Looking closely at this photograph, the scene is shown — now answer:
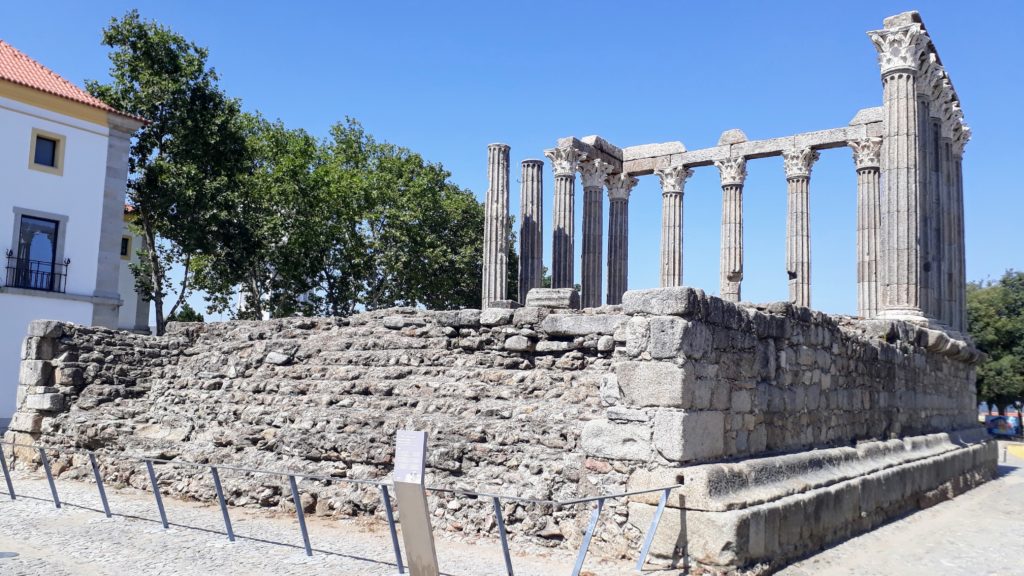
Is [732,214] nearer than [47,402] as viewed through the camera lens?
No

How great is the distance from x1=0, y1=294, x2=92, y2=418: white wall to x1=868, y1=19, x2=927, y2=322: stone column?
737 inches

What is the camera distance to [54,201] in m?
22.2

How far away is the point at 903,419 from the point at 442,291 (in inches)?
878

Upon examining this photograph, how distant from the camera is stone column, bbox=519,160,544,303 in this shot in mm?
22281

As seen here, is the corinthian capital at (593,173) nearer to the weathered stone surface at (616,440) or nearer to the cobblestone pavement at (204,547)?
the cobblestone pavement at (204,547)

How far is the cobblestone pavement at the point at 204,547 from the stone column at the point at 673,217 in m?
16.7

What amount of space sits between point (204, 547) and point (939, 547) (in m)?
7.47

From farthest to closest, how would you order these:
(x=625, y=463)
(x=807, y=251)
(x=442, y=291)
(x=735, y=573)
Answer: (x=442, y=291), (x=807, y=251), (x=625, y=463), (x=735, y=573)

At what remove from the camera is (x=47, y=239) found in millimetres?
22094

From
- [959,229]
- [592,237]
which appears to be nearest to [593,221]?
[592,237]

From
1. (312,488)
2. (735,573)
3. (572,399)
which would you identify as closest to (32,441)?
(312,488)

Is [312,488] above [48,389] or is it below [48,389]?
below

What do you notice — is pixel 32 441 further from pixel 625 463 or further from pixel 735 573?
pixel 735 573

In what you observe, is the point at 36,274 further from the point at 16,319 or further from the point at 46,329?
the point at 46,329
